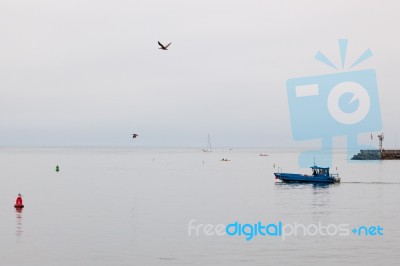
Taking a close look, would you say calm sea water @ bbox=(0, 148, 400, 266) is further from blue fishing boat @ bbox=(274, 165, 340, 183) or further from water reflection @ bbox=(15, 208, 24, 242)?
blue fishing boat @ bbox=(274, 165, 340, 183)

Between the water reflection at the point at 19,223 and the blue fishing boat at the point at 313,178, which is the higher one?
the blue fishing boat at the point at 313,178

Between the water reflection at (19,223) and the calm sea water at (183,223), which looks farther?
the water reflection at (19,223)

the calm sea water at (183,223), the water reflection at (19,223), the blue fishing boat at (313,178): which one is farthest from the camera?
the blue fishing boat at (313,178)

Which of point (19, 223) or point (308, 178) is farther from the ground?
point (308, 178)

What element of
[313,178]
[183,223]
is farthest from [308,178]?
[183,223]

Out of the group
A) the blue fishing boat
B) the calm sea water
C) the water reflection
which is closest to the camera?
the calm sea water

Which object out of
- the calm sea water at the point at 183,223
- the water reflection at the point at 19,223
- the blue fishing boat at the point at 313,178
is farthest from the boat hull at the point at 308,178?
the water reflection at the point at 19,223

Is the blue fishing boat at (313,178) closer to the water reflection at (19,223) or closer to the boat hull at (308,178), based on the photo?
the boat hull at (308,178)

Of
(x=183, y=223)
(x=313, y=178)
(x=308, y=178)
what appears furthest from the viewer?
(x=308, y=178)

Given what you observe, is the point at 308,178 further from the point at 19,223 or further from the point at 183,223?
the point at 19,223

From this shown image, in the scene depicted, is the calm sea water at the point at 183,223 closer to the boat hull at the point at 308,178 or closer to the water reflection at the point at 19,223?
the water reflection at the point at 19,223

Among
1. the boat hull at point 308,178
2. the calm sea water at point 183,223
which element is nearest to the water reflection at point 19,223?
the calm sea water at point 183,223

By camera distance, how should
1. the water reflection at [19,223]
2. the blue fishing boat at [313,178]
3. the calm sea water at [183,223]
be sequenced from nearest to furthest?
the calm sea water at [183,223] < the water reflection at [19,223] < the blue fishing boat at [313,178]

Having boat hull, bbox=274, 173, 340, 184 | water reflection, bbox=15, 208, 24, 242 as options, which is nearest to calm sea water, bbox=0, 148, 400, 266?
water reflection, bbox=15, 208, 24, 242
